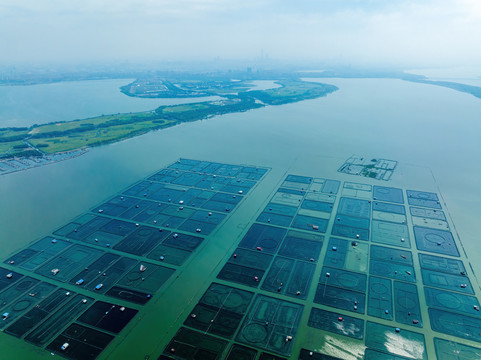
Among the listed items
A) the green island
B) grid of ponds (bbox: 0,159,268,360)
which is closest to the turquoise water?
the green island

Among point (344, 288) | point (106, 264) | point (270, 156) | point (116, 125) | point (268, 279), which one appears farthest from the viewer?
point (116, 125)

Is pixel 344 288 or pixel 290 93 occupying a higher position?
pixel 290 93

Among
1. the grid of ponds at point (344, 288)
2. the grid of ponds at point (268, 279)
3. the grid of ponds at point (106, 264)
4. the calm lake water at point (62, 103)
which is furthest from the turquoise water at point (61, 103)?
the grid of ponds at point (344, 288)

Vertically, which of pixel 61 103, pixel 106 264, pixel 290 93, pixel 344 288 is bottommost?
pixel 106 264

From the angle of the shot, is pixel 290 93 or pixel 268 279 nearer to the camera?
pixel 268 279

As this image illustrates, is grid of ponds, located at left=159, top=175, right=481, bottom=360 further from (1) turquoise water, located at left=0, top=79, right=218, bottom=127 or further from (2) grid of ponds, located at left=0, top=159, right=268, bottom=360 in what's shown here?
(1) turquoise water, located at left=0, top=79, right=218, bottom=127

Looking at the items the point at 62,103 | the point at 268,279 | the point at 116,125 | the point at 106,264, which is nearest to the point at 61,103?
the point at 62,103

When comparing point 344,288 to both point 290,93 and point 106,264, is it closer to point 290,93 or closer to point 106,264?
point 106,264
